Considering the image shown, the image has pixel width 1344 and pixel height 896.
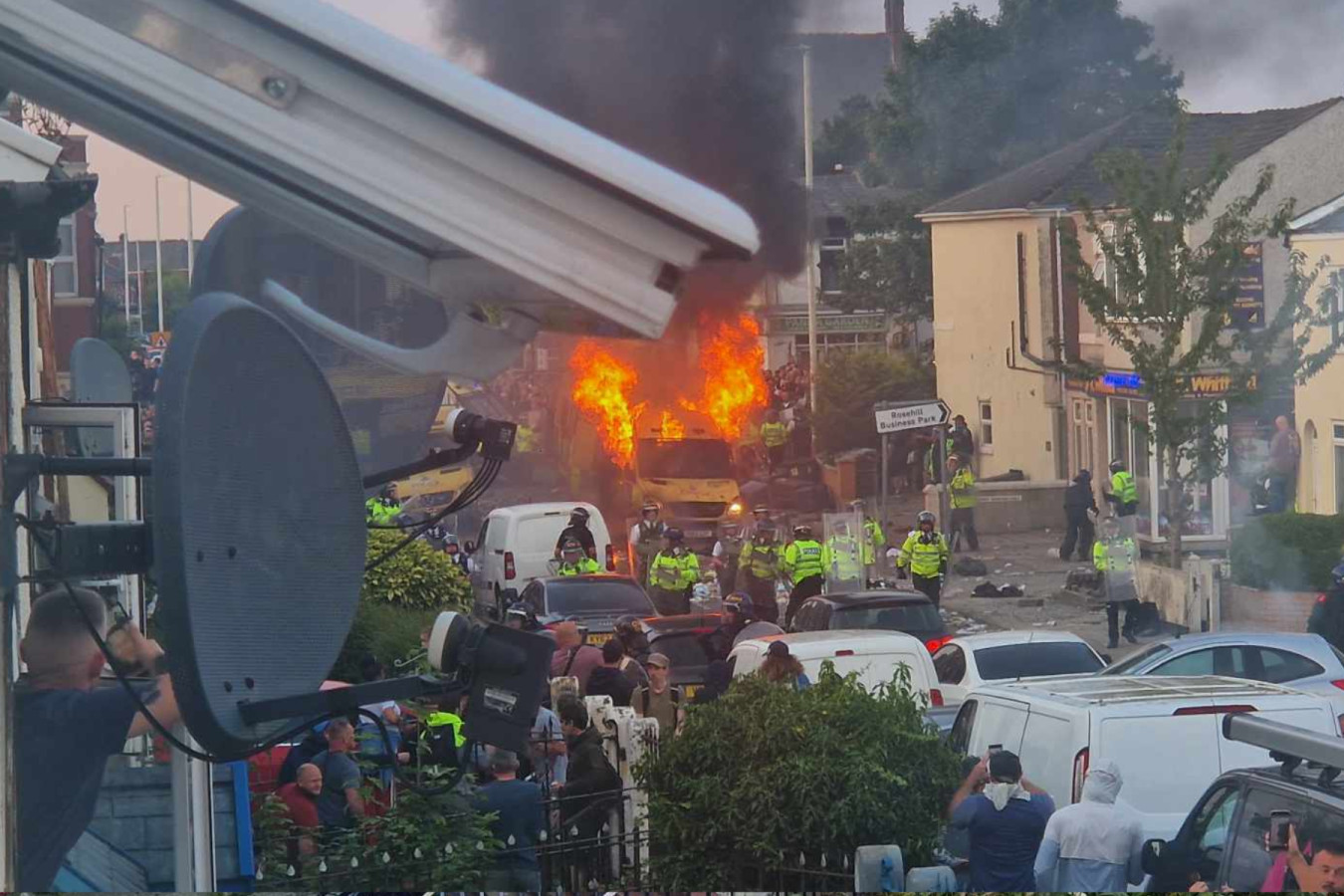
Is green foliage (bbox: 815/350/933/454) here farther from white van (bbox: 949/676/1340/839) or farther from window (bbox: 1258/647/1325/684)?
white van (bbox: 949/676/1340/839)

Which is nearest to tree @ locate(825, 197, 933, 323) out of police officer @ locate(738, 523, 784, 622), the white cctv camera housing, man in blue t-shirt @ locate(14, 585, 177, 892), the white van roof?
police officer @ locate(738, 523, 784, 622)

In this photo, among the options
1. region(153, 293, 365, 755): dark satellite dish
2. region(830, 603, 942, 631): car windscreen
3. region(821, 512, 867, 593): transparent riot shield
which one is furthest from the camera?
region(821, 512, 867, 593): transparent riot shield

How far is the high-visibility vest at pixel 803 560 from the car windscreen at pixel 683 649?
149cm

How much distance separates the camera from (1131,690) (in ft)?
25.0

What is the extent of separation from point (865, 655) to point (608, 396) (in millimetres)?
2044

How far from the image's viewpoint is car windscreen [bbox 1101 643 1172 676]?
9.88m

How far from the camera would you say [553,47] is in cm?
1267

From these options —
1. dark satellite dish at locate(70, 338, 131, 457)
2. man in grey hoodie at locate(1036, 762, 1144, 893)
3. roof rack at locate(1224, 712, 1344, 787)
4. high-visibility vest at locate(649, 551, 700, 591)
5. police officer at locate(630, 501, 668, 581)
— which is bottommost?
man in grey hoodie at locate(1036, 762, 1144, 893)

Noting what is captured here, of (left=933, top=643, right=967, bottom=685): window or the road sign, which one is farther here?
the road sign

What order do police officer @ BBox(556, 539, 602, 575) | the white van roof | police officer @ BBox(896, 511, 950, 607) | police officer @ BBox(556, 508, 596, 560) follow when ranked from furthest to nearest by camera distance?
police officer @ BBox(896, 511, 950, 607), police officer @ BBox(556, 539, 602, 575), police officer @ BBox(556, 508, 596, 560), the white van roof

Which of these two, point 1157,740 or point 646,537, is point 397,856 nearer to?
point 1157,740

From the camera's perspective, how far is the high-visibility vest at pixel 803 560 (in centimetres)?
1352

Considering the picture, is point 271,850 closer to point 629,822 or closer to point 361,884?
point 361,884

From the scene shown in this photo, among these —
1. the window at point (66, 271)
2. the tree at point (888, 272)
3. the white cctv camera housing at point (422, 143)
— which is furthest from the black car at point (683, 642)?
the white cctv camera housing at point (422, 143)
